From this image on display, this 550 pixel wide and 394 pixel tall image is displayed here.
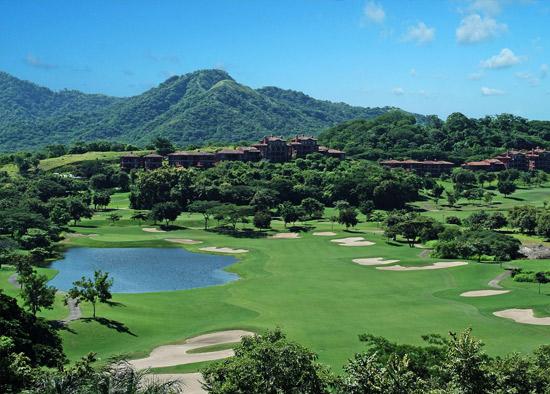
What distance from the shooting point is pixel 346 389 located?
21141 millimetres

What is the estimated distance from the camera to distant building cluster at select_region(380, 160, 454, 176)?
535 ft

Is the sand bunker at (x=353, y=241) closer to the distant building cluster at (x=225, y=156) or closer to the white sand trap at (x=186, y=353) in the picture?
the white sand trap at (x=186, y=353)

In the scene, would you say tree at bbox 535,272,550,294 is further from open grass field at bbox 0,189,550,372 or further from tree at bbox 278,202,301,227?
tree at bbox 278,202,301,227

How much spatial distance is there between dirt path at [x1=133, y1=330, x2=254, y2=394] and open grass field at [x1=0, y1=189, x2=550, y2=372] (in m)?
1.15

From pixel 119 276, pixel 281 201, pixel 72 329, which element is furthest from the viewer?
pixel 281 201

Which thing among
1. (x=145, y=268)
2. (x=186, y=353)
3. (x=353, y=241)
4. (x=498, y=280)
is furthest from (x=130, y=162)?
(x=186, y=353)

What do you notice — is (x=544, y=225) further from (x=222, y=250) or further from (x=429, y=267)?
(x=222, y=250)

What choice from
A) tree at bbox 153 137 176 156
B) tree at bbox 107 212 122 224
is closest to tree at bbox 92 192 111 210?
tree at bbox 107 212 122 224

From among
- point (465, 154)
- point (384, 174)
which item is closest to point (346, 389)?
point (384, 174)

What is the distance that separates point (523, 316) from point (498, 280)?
1492cm

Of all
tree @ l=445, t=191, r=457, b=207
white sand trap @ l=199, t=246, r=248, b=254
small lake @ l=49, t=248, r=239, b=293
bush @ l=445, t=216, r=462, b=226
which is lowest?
small lake @ l=49, t=248, r=239, b=293

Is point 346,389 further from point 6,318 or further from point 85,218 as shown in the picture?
point 85,218

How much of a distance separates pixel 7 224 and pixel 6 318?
2432 inches

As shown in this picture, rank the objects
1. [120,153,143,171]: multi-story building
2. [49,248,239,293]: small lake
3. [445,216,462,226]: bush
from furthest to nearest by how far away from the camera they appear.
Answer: [120,153,143,171]: multi-story building, [445,216,462,226]: bush, [49,248,239,293]: small lake
